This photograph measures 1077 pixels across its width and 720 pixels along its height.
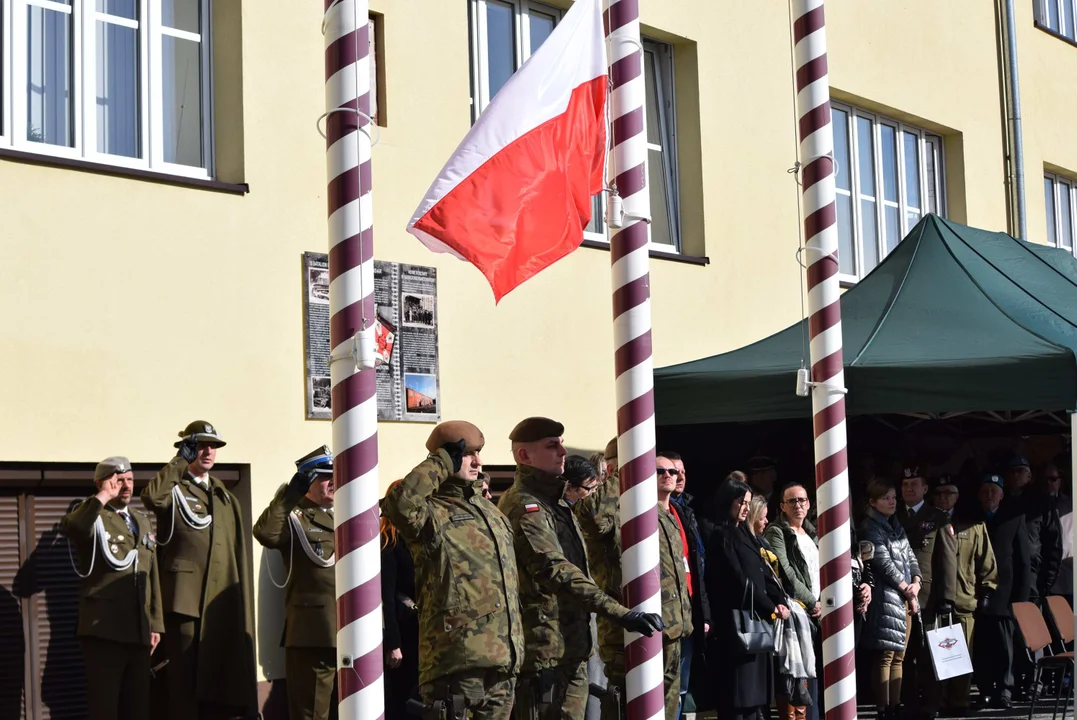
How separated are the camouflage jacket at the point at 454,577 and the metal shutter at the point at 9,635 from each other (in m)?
2.46

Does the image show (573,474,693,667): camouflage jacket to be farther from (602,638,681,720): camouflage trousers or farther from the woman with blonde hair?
the woman with blonde hair

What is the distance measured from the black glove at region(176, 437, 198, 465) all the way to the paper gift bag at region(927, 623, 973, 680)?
5115mm

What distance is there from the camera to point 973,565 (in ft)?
38.3

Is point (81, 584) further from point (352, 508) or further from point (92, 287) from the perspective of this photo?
point (352, 508)

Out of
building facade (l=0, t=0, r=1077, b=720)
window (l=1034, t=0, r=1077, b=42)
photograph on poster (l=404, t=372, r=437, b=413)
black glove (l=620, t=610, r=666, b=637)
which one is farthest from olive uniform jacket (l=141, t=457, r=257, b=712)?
window (l=1034, t=0, r=1077, b=42)

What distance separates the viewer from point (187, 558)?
829 centimetres

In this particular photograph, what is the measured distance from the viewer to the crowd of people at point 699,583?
6801 millimetres

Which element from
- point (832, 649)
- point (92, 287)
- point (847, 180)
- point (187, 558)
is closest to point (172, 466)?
point (187, 558)

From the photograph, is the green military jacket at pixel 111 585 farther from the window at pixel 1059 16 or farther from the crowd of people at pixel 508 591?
the window at pixel 1059 16

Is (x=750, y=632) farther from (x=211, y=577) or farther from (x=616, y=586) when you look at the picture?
(x=211, y=577)

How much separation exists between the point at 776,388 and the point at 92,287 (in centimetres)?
423

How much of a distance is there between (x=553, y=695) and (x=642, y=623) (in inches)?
46.3

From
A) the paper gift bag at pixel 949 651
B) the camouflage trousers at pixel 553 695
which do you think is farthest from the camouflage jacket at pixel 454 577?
the paper gift bag at pixel 949 651

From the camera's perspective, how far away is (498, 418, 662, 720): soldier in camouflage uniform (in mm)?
7219
